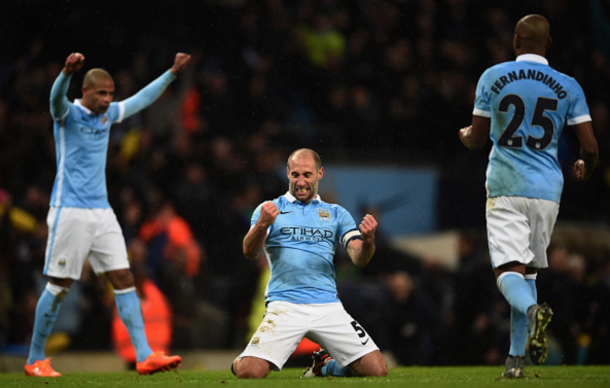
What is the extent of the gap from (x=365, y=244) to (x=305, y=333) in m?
0.72

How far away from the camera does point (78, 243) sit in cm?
624

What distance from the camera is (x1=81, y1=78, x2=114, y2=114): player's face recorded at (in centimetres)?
632

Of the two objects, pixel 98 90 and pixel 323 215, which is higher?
pixel 98 90

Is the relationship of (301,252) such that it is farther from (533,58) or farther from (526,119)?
(533,58)

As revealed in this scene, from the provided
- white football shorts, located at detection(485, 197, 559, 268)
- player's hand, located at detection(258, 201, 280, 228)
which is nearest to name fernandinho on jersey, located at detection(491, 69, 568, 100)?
white football shorts, located at detection(485, 197, 559, 268)

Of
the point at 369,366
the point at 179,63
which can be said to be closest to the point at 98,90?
the point at 179,63

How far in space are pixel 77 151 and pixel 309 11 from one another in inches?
289

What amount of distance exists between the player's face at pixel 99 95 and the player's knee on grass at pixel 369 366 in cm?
281

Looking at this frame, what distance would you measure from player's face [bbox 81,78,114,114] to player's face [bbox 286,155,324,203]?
1800 millimetres

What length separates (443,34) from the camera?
1309 centimetres

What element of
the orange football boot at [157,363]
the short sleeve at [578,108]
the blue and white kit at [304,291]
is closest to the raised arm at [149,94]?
the blue and white kit at [304,291]

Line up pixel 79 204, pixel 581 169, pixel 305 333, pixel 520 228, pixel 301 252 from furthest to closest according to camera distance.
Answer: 1. pixel 79 204
2. pixel 301 252
3. pixel 305 333
4. pixel 581 169
5. pixel 520 228

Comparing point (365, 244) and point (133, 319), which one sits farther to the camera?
point (133, 319)

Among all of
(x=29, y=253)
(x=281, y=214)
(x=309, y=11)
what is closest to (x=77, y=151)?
(x=281, y=214)
